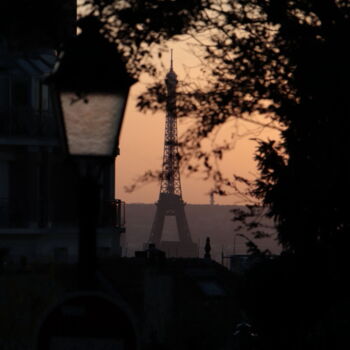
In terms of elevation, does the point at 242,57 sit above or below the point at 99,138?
above

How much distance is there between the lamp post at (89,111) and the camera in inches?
428

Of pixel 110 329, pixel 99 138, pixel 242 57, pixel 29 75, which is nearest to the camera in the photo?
pixel 110 329

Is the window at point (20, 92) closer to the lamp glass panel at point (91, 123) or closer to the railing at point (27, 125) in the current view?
the railing at point (27, 125)

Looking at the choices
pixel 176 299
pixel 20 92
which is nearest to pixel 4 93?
pixel 20 92

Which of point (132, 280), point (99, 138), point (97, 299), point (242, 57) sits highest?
point (242, 57)

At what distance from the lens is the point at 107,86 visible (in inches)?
432

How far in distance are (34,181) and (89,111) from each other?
36782 mm

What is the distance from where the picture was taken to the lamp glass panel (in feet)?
35.6

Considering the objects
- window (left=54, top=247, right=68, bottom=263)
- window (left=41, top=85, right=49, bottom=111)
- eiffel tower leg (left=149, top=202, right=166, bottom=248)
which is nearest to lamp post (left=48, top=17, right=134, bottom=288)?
window (left=41, top=85, right=49, bottom=111)

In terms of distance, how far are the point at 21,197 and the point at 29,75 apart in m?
4.09

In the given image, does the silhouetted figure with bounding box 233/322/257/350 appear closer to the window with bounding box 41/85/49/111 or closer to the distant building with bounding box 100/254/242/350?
the distant building with bounding box 100/254/242/350

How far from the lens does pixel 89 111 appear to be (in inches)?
428

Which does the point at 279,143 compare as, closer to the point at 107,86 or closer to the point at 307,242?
the point at 307,242

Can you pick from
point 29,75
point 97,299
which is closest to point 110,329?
point 97,299
